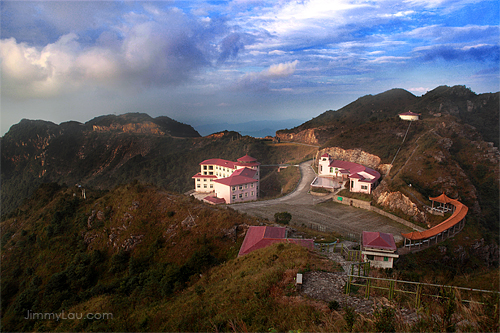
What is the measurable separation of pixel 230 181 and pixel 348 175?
56.6ft

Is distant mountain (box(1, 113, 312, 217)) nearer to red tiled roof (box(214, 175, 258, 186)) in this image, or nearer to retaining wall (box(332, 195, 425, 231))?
red tiled roof (box(214, 175, 258, 186))

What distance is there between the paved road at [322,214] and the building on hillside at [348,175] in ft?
12.3

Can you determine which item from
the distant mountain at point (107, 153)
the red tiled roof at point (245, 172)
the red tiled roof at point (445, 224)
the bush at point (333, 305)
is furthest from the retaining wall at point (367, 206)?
the distant mountain at point (107, 153)

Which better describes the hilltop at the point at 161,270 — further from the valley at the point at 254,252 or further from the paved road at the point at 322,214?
the paved road at the point at 322,214

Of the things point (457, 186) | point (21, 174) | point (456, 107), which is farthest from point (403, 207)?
point (21, 174)

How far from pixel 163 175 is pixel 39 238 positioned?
48321 millimetres

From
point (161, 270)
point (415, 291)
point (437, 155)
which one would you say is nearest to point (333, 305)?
point (415, 291)

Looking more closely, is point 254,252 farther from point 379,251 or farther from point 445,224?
point 445,224

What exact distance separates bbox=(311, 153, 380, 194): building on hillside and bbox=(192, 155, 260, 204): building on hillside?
9.71 metres

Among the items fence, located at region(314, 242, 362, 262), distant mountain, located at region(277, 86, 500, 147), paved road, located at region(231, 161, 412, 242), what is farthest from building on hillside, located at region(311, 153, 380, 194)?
distant mountain, located at region(277, 86, 500, 147)

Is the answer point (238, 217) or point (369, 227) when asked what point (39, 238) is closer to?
point (238, 217)

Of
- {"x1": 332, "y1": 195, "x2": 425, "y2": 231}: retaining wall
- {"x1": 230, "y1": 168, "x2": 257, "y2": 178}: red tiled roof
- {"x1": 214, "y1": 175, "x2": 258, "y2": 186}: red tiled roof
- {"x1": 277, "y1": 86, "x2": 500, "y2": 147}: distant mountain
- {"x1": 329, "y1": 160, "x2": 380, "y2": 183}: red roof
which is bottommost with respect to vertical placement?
{"x1": 332, "y1": 195, "x2": 425, "y2": 231}: retaining wall

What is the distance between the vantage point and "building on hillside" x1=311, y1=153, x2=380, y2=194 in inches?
1289

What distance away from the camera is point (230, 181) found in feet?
120
